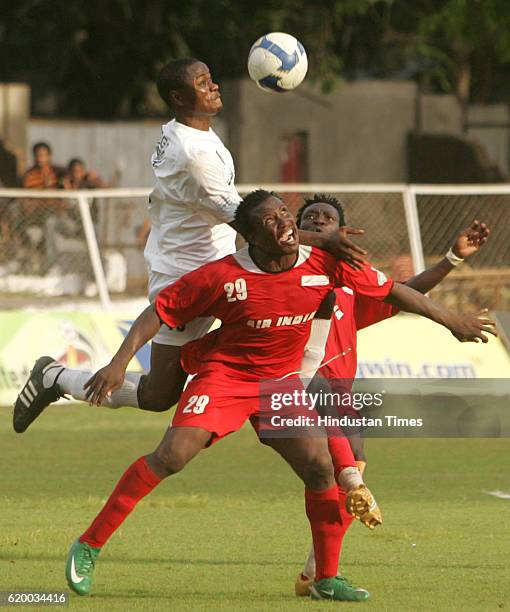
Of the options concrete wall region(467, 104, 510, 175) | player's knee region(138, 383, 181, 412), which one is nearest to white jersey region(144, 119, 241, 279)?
player's knee region(138, 383, 181, 412)

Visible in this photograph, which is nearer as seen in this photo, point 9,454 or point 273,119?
point 9,454

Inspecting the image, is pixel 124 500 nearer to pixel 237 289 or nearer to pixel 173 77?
pixel 237 289

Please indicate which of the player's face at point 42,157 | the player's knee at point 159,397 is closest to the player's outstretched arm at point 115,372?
the player's knee at point 159,397

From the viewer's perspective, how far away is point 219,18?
99.0 feet

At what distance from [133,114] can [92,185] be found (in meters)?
9.59

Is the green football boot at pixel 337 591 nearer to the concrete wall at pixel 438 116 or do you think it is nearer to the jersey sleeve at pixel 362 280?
the jersey sleeve at pixel 362 280

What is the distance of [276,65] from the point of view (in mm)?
9672

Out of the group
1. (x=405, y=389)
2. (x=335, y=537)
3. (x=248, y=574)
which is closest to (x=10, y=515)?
(x=248, y=574)

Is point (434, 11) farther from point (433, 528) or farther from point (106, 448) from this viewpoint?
point (433, 528)

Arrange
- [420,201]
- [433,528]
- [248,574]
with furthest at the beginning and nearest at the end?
[420,201]
[433,528]
[248,574]

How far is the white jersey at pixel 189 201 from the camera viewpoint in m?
8.64

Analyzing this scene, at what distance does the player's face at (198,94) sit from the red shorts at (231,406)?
1.70 m

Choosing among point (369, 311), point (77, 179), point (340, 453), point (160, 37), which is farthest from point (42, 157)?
point (340, 453)

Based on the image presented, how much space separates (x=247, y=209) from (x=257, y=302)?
46 cm
